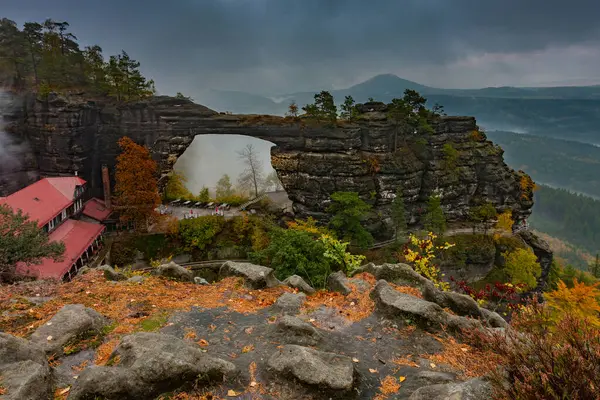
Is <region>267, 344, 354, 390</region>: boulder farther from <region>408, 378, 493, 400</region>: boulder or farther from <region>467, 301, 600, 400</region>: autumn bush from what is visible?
<region>467, 301, 600, 400</region>: autumn bush

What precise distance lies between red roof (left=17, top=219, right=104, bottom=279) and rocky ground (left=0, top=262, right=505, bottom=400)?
37.8 feet

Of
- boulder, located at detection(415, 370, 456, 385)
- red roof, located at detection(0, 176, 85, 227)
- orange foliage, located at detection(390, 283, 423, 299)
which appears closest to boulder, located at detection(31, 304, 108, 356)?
boulder, located at detection(415, 370, 456, 385)

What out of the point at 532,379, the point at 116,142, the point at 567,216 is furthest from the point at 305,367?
the point at 567,216

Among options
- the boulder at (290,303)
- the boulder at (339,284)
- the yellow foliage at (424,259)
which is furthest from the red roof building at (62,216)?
the yellow foliage at (424,259)

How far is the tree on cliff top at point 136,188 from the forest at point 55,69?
8705mm

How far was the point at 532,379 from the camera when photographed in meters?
3.63

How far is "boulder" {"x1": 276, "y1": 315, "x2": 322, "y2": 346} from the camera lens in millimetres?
7719

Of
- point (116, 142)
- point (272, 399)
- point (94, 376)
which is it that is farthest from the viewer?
point (116, 142)

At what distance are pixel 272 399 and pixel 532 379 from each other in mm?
3900

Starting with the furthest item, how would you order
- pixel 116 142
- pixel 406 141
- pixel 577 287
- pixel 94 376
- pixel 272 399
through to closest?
pixel 406 141, pixel 116 142, pixel 577 287, pixel 272 399, pixel 94 376

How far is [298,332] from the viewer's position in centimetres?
785

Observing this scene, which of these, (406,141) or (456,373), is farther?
(406,141)

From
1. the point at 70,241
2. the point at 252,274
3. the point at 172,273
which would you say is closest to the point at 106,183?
the point at 70,241

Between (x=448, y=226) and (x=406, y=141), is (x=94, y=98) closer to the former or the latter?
(x=406, y=141)
